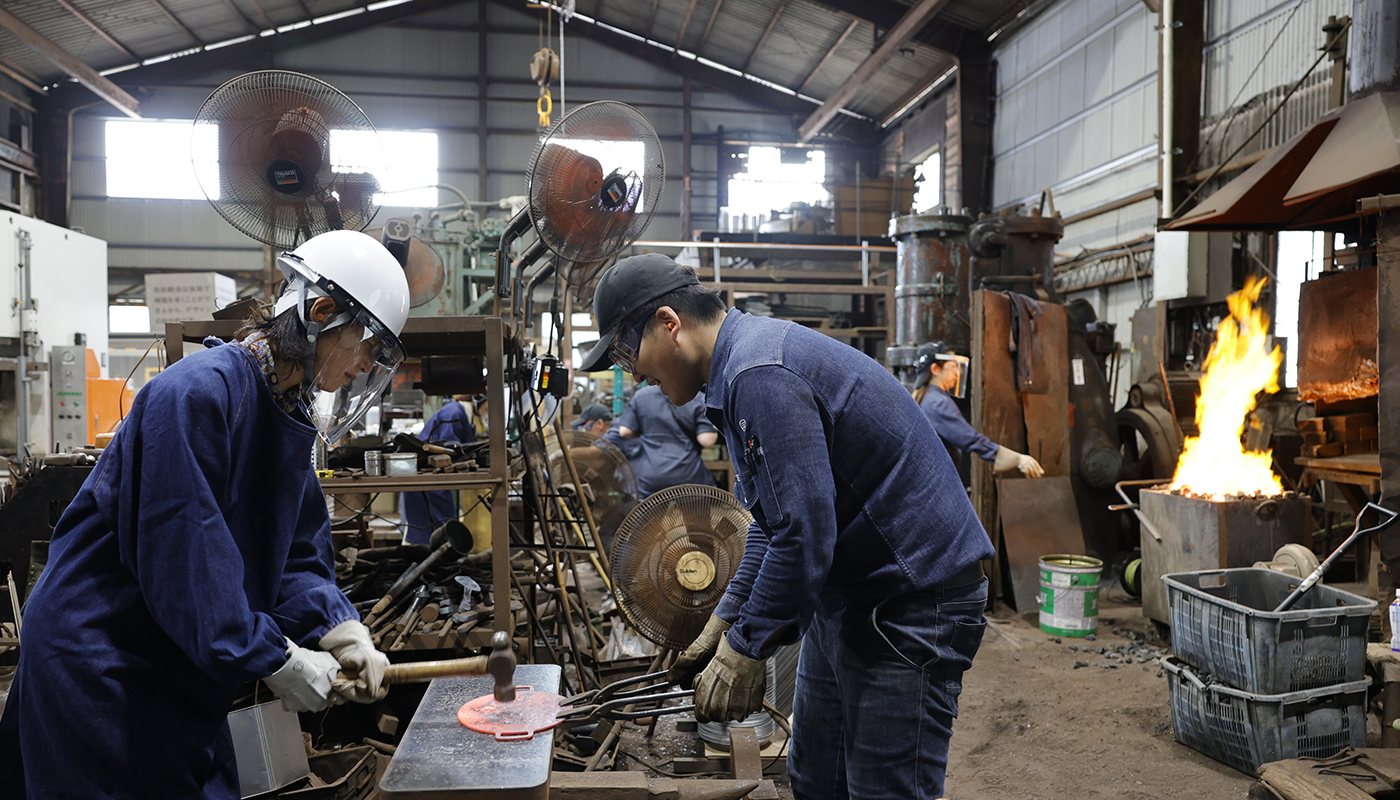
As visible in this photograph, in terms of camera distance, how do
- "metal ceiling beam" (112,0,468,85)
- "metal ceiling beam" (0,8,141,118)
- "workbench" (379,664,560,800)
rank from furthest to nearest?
"metal ceiling beam" (112,0,468,85) → "metal ceiling beam" (0,8,141,118) → "workbench" (379,664,560,800)

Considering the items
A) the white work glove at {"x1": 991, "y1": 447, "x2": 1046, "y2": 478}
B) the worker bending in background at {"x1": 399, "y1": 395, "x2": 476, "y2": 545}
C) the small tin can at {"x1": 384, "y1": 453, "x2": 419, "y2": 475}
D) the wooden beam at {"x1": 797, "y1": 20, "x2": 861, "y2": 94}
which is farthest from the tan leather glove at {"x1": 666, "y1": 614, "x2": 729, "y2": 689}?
the wooden beam at {"x1": 797, "y1": 20, "x2": 861, "y2": 94}

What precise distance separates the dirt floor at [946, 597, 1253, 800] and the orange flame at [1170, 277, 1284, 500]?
44.3 inches

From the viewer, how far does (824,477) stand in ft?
6.55

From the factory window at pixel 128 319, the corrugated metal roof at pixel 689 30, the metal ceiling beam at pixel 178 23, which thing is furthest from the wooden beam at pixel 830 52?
the factory window at pixel 128 319

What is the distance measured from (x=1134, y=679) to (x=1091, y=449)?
2.47 metres

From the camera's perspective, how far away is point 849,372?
2148 mm

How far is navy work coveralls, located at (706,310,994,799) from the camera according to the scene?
79.5 inches

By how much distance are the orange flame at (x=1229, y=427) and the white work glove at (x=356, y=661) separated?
16.5 feet

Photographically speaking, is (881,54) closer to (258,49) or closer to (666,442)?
(666,442)

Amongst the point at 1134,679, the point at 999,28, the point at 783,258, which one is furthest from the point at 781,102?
the point at 1134,679

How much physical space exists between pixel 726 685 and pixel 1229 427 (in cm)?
537

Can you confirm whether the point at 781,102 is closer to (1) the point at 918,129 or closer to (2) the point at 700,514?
(1) the point at 918,129

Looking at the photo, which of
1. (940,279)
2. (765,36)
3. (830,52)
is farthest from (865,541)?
(765,36)

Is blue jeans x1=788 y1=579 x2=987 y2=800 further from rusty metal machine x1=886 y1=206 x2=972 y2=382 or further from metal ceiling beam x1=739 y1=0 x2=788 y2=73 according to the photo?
metal ceiling beam x1=739 y1=0 x2=788 y2=73
